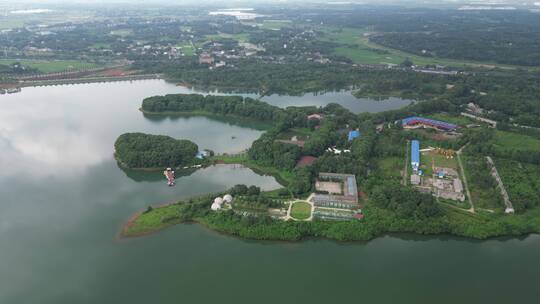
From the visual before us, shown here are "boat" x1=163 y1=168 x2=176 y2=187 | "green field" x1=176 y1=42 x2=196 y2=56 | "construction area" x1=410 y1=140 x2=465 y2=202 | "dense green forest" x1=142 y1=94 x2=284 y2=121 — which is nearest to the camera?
"construction area" x1=410 y1=140 x2=465 y2=202

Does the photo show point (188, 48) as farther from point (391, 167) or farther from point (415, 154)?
point (391, 167)

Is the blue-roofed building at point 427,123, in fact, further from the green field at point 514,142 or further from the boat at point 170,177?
the boat at point 170,177

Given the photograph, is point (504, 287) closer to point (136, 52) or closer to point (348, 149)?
point (348, 149)

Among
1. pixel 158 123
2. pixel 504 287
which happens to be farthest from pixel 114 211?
pixel 504 287

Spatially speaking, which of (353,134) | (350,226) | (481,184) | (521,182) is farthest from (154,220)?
(521,182)

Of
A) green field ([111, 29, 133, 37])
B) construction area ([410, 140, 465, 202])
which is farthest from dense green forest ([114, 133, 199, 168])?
green field ([111, 29, 133, 37])

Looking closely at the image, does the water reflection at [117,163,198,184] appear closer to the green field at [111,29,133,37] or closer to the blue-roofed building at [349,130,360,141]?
the blue-roofed building at [349,130,360,141]
